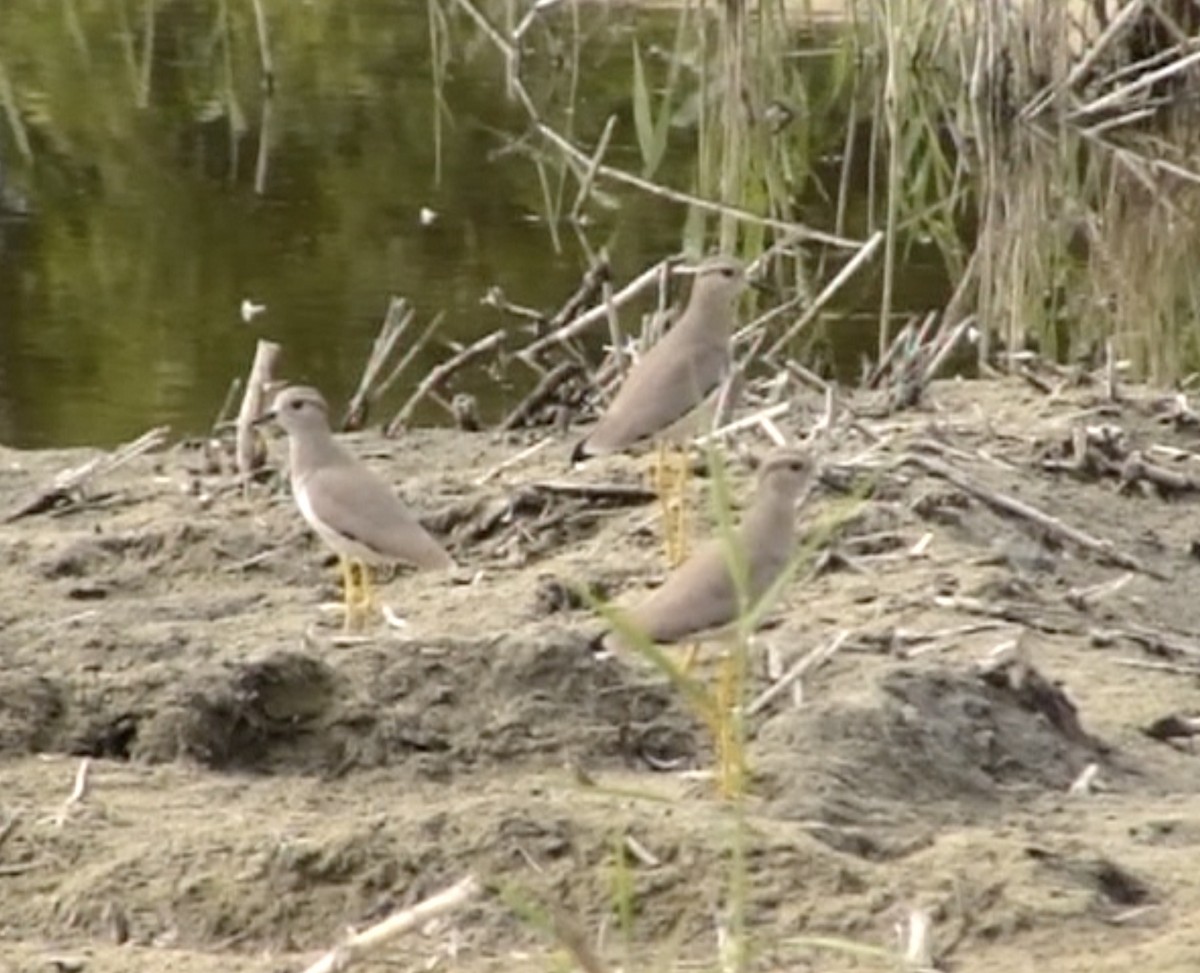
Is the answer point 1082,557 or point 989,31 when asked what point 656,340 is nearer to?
point 1082,557

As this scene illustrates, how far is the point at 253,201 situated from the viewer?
41.9ft

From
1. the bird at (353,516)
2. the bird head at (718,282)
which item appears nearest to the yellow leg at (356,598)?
the bird at (353,516)

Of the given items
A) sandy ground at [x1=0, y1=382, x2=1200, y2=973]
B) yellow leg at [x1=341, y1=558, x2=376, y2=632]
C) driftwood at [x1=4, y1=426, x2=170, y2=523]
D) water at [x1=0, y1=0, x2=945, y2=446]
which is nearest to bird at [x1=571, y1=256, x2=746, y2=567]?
sandy ground at [x1=0, y1=382, x2=1200, y2=973]

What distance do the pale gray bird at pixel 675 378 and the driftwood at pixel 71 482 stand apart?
1.18m

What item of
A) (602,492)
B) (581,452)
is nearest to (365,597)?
(581,452)

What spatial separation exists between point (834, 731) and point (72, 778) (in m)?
1.15

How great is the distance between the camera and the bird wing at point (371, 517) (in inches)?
222

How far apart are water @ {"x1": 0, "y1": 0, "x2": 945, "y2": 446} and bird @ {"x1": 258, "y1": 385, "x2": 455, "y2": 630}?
2.89 metres

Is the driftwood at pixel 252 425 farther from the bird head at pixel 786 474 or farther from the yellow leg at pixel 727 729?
the yellow leg at pixel 727 729

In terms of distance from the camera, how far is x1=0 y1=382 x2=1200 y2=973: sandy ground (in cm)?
425

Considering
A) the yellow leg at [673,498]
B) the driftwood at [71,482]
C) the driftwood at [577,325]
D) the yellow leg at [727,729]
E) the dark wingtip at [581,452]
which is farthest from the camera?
the driftwood at [577,325]

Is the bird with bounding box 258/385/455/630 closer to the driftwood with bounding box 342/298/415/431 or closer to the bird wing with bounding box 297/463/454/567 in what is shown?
the bird wing with bounding box 297/463/454/567

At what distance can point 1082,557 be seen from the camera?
6.48 meters

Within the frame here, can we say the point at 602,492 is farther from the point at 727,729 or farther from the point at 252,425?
the point at 727,729
